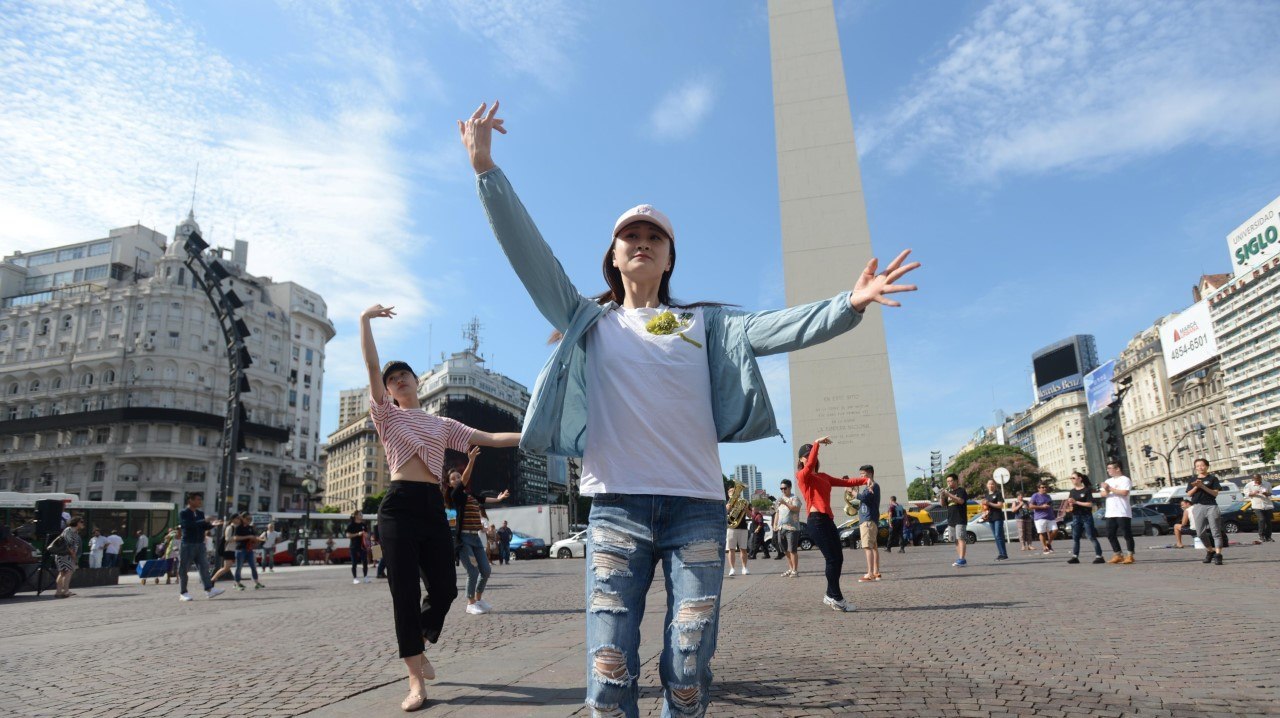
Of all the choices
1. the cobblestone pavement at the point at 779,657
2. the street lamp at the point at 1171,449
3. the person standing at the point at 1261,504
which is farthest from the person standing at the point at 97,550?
the street lamp at the point at 1171,449

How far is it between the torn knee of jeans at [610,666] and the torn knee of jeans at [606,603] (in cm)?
10

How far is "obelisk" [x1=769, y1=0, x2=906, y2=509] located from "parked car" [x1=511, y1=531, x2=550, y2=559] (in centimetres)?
1306

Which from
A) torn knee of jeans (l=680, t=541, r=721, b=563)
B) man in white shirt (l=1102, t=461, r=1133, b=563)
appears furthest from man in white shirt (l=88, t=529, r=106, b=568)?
torn knee of jeans (l=680, t=541, r=721, b=563)

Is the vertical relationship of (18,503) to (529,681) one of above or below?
above

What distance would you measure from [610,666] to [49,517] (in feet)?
69.7

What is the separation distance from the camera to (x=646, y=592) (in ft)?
7.16

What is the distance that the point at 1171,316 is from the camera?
90.4m

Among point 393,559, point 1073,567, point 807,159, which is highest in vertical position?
point 807,159

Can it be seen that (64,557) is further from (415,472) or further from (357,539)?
(415,472)

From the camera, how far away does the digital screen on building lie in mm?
121688

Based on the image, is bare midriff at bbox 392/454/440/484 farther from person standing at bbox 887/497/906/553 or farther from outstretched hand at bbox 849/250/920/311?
person standing at bbox 887/497/906/553

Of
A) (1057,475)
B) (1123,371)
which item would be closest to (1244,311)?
(1123,371)

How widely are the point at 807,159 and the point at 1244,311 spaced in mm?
64365

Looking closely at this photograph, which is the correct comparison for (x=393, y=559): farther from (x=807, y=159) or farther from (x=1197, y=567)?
(x=807, y=159)
